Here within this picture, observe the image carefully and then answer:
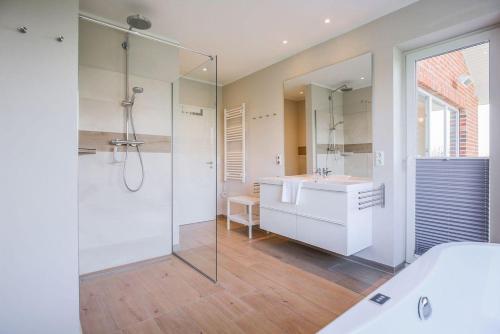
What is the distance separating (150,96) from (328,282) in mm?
2587

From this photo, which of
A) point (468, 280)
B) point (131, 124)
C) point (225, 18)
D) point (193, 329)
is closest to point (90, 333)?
point (193, 329)

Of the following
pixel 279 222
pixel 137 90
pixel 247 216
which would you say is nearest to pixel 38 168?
pixel 137 90

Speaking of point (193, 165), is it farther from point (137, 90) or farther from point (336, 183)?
point (336, 183)

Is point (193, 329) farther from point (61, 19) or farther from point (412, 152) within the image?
point (412, 152)

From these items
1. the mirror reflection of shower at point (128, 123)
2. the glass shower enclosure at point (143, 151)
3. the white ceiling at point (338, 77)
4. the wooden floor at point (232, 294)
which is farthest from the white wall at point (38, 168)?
the white ceiling at point (338, 77)

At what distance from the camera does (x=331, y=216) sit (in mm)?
2475

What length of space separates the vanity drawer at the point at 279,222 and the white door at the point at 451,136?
3.76ft

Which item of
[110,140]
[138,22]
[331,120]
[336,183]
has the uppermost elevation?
[138,22]

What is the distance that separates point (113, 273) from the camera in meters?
2.56

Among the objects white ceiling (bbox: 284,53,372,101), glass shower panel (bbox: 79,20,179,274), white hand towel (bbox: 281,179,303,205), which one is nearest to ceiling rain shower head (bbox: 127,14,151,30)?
glass shower panel (bbox: 79,20,179,274)

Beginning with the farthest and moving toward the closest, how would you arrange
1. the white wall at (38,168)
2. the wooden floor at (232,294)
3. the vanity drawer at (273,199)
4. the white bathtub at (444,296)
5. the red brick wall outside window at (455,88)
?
the vanity drawer at (273,199), the red brick wall outside window at (455,88), the wooden floor at (232,294), the white wall at (38,168), the white bathtub at (444,296)

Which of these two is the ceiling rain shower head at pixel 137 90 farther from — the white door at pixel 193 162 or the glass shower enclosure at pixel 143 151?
the white door at pixel 193 162

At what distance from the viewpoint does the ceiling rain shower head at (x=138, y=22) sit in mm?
2362

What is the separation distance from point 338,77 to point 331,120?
1.61 ft
